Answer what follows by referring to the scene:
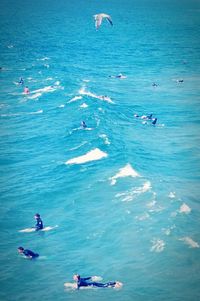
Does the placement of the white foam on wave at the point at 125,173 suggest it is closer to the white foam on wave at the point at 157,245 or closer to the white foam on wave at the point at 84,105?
the white foam on wave at the point at 157,245

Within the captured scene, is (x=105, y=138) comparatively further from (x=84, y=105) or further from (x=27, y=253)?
(x=27, y=253)

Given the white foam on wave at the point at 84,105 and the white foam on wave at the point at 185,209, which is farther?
the white foam on wave at the point at 84,105

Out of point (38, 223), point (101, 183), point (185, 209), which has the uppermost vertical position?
point (101, 183)

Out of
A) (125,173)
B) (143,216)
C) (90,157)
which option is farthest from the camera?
(90,157)

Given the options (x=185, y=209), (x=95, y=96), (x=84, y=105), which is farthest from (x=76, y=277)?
(x=95, y=96)

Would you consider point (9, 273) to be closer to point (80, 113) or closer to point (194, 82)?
point (80, 113)

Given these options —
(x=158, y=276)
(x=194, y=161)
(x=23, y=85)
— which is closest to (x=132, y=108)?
(x=194, y=161)

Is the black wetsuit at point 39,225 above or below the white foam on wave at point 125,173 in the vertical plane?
below

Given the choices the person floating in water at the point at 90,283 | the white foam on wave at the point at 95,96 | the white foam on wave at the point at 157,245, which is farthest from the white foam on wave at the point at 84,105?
the person floating in water at the point at 90,283
